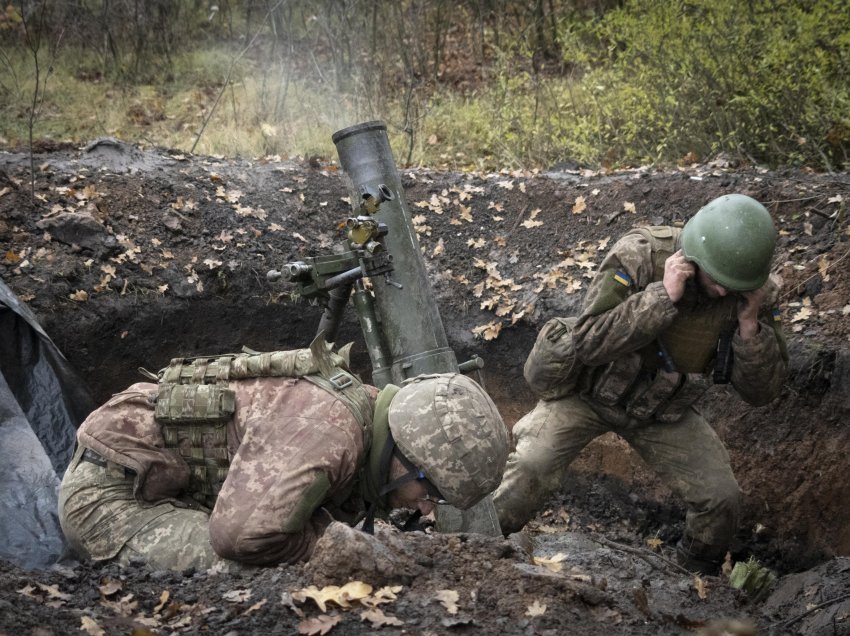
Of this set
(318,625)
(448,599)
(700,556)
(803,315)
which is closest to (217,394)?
(318,625)

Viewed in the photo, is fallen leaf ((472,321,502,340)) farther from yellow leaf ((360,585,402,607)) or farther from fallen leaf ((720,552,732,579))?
yellow leaf ((360,585,402,607))

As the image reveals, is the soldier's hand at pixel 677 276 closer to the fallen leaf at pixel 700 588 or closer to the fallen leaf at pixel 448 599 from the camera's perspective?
the fallen leaf at pixel 700 588

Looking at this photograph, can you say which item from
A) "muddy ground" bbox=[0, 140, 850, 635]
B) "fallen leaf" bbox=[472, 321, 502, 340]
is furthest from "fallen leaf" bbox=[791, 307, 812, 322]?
"fallen leaf" bbox=[472, 321, 502, 340]

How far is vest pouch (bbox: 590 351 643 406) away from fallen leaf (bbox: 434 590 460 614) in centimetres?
182

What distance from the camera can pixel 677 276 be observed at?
4359mm

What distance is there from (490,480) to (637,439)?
1.75 m

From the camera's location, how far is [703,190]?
23.5 feet

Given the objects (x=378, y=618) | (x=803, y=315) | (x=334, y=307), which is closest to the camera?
(x=378, y=618)

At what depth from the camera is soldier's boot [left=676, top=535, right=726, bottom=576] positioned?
16.9 feet

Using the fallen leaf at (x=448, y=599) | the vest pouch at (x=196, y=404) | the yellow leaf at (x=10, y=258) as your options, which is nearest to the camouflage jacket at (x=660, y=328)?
the fallen leaf at (x=448, y=599)

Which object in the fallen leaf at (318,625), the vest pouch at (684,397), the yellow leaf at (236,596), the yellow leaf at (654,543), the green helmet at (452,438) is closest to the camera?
the fallen leaf at (318,625)

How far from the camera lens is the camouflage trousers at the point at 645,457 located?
4.95 meters

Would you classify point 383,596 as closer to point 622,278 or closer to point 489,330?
point 622,278

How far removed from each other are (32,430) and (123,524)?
51.5 inches
